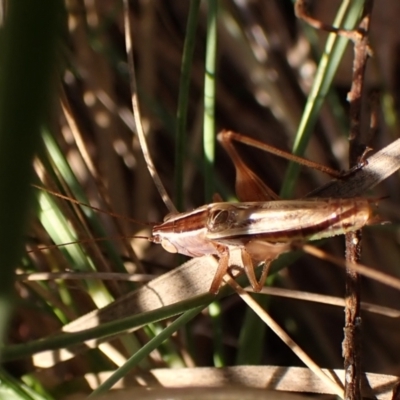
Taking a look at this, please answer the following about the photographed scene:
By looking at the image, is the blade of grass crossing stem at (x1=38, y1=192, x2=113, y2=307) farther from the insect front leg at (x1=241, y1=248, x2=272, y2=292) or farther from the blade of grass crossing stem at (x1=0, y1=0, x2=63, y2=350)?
the blade of grass crossing stem at (x1=0, y1=0, x2=63, y2=350)

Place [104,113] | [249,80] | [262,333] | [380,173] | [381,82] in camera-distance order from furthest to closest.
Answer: [249,80] < [104,113] < [381,82] < [262,333] < [380,173]

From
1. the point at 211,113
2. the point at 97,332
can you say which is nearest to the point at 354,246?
the point at 211,113

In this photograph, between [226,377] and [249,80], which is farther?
[249,80]

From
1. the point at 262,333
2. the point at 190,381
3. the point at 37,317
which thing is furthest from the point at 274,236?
the point at 37,317

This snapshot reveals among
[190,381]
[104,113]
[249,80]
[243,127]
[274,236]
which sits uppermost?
[249,80]

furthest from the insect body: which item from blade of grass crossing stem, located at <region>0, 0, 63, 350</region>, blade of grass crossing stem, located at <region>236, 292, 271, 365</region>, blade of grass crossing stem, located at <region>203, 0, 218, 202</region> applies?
blade of grass crossing stem, located at <region>0, 0, 63, 350</region>

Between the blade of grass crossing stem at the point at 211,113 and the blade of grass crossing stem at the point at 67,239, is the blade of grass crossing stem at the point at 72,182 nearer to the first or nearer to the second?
the blade of grass crossing stem at the point at 67,239

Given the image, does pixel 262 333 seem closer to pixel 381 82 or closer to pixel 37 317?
pixel 37 317
